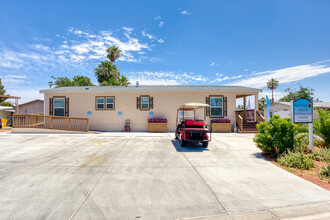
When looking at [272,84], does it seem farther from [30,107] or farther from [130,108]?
[30,107]

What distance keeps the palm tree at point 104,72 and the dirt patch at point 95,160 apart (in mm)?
23641

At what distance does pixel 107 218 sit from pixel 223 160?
13.4 ft

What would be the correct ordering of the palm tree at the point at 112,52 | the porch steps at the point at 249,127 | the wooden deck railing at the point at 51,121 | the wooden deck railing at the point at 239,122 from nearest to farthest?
the wooden deck railing at the point at 51,121 → the wooden deck railing at the point at 239,122 → the porch steps at the point at 249,127 → the palm tree at the point at 112,52

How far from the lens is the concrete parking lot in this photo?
8.32ft

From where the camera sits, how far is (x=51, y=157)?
18.1ft

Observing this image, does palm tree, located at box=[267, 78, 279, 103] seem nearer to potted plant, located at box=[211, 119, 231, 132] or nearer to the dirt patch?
potted plant, located at box=[211, 119, 231, 132]

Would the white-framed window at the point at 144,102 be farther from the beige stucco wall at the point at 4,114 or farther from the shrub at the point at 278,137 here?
the beige stucco wall at the point at 4,114

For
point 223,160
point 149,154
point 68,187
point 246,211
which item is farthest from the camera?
point 149,154

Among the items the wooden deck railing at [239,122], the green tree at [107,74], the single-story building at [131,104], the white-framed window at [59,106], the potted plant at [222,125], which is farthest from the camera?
the green tree at [107,74]

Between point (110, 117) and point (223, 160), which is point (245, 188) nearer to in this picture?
point (223, 160)

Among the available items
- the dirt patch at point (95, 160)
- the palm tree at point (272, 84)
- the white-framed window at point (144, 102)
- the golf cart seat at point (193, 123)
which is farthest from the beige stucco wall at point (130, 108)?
the palm tree at point (272, 84)

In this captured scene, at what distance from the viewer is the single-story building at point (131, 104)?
12.4 m

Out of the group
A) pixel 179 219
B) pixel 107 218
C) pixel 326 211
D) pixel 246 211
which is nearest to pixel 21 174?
pixel 107 218

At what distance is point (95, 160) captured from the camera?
521 cm
